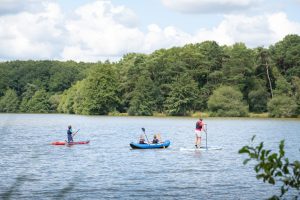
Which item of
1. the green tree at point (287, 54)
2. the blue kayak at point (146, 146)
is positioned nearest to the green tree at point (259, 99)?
the green tree at point (287, 54)

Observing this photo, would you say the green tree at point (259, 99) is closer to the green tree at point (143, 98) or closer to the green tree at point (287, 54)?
the green tree at point (287, 54)

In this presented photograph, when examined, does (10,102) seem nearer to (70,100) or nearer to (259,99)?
(70,100)

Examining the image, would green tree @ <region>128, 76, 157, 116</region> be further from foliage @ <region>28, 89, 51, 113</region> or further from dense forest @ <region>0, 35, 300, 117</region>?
foliage @ <region>28, 89, 51, 113</region>

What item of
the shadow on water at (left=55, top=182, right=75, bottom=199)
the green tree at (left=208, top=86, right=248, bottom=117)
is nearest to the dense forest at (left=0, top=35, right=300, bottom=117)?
the green tree at (left=208, top=86, right=248, bottom=117)

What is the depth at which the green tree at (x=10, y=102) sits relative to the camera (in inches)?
6393

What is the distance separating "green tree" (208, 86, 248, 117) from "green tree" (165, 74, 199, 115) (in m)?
6.75

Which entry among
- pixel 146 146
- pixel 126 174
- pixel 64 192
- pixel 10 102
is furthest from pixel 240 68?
pixel 64 192

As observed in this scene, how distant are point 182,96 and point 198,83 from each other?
900cm

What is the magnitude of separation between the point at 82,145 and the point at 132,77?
87.0 meters

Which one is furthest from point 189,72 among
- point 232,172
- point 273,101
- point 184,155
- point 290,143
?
point 232,172

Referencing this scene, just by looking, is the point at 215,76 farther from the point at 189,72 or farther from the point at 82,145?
the point at 82,145

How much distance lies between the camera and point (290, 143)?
47906 mm

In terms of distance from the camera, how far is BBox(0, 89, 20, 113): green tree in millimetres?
162375

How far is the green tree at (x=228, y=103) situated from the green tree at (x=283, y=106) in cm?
633
